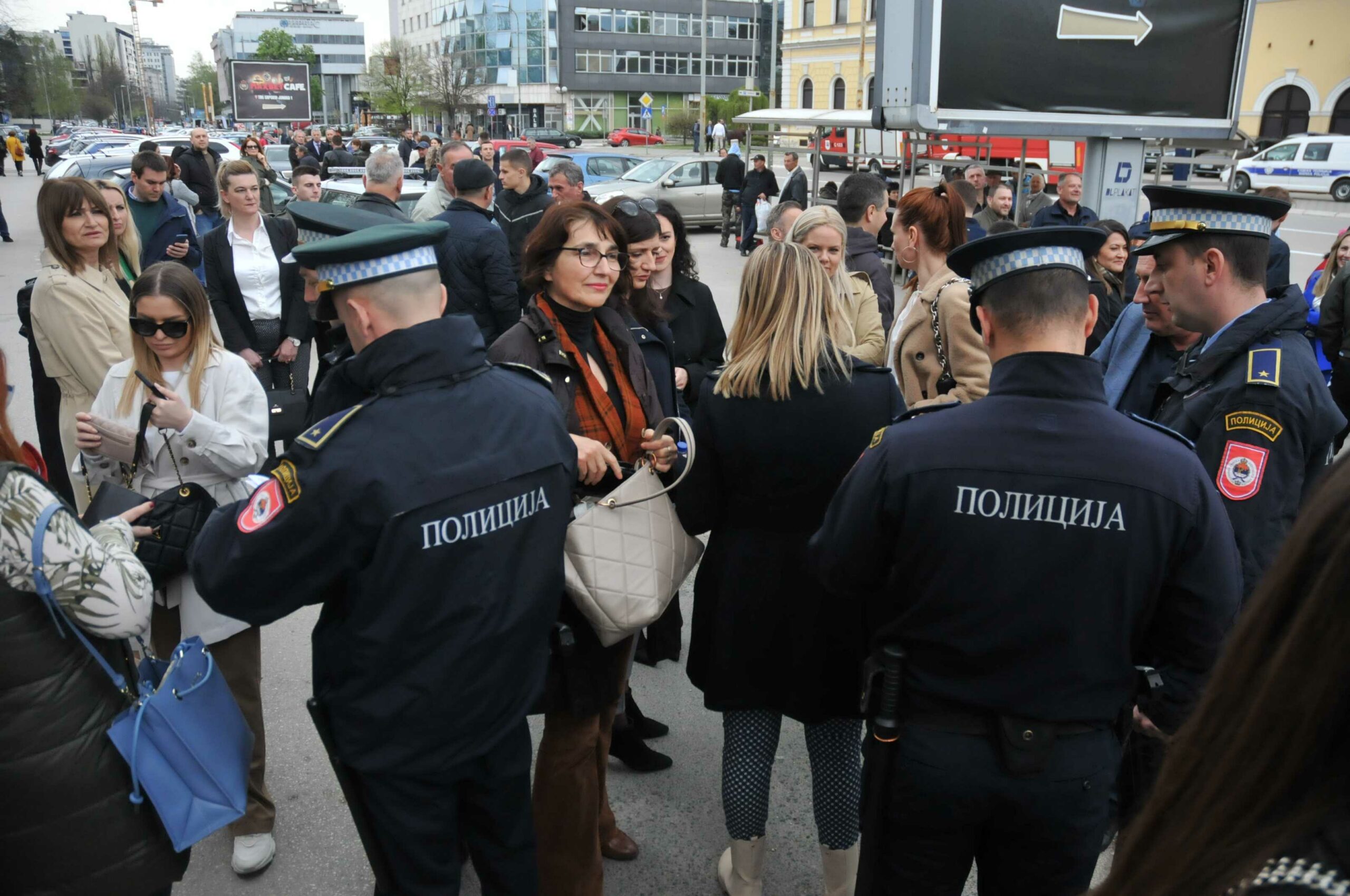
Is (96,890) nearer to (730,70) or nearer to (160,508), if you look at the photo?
(160,508)

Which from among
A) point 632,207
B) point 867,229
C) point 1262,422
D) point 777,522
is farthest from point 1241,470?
point 867,229

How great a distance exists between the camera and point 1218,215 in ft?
8.93

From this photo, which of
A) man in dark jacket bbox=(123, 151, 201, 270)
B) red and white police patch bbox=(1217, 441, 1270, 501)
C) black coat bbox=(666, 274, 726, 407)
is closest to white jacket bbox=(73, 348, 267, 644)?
black coat bbox=(666, 274, 726, 407)

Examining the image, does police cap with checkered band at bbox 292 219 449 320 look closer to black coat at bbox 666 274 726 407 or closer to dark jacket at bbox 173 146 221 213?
black coat at bbox 666 274 726 407

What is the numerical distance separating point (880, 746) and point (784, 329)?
114 cm

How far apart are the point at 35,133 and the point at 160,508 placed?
122 feet

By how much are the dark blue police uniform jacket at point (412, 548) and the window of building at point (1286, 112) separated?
4070cm

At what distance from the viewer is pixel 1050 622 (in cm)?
197

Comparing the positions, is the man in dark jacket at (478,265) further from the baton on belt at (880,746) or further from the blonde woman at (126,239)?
the baton on belt at (880,746)

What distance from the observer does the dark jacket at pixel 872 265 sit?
510cm

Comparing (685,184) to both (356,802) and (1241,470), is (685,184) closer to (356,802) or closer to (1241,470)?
(1241,470)

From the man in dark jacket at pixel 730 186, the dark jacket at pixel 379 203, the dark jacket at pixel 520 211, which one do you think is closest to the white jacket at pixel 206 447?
the dark jacket at pixel 379 203

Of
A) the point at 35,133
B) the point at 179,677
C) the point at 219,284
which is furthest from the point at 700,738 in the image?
the point at 35,133

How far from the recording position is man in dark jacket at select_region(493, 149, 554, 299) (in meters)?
7.47
